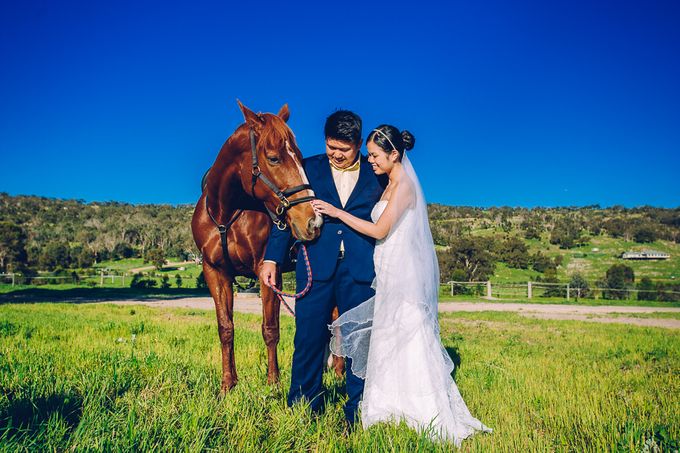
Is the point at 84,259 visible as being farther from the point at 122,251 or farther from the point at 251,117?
the point at 251,117

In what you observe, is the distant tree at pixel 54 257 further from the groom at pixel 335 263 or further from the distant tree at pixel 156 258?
the groom at pixel 335 263

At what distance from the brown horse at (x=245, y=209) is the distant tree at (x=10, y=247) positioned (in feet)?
182

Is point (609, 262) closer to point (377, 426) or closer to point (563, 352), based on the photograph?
point (563, 352)

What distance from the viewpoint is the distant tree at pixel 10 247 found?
4944 centimetres

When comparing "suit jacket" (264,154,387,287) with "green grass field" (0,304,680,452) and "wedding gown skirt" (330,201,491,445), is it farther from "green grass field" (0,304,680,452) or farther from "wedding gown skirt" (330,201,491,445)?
"green grass field" (0,304,680,452)

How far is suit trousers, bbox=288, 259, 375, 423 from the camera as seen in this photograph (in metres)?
3.68

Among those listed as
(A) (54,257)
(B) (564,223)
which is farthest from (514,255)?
(A) (54,257)

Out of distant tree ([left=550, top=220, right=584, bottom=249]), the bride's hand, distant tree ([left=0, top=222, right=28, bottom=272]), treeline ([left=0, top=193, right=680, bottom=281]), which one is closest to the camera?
the bride's hand

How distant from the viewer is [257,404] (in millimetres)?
3525

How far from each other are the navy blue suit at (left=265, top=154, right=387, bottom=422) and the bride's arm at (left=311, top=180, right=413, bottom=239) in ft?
0.44

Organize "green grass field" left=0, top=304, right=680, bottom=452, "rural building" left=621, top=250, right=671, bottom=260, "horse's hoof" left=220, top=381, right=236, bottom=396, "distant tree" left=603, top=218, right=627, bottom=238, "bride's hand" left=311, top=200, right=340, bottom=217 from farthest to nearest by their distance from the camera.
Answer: "distant tree" left=603, top=218, right=627, bottom=238
"rural building" left=621, top=250, right=671, bottom=260
"horse's hoof" left=220, top=381, right=236, bottom=396
"bride's hand" left=311, top=200, right=340, bottom=217
"green grass field" left=0, top=304, right=680, bottom=452

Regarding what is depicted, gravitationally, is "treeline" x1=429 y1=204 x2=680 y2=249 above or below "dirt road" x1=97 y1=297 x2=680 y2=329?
above

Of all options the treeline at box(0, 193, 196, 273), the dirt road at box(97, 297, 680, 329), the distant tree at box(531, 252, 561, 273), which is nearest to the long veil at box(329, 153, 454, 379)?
the dirt road at box(97, 297, 680, 329)

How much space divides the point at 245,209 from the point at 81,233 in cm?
8247
